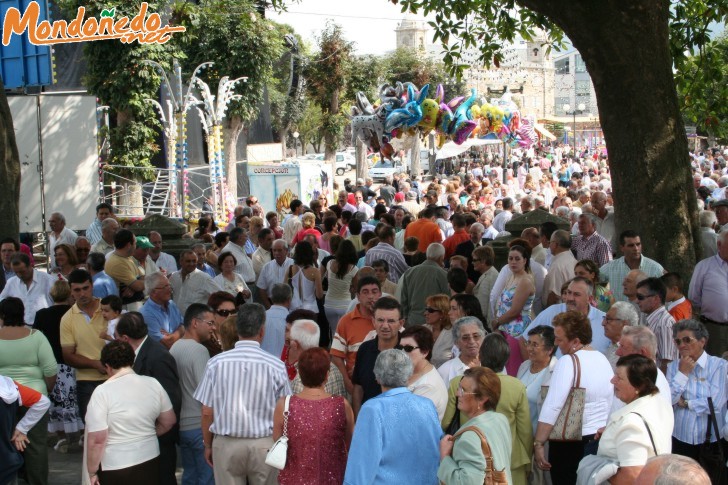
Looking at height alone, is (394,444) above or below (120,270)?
below

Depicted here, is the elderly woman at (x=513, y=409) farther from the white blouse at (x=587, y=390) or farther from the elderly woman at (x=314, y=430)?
the elderly woman at (x=314, y=430)

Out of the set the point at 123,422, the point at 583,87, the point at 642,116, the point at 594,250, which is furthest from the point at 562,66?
the point at 123,422

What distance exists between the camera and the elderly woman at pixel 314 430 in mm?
5395

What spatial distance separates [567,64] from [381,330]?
100255 mm

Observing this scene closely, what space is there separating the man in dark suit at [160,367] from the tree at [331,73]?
34429mm

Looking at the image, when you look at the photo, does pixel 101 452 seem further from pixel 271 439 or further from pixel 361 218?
pixel 361 218

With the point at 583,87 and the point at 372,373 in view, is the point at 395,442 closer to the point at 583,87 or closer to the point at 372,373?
the point at 372,373

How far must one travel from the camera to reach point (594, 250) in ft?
37.2

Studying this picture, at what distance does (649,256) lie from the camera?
32.5 feet

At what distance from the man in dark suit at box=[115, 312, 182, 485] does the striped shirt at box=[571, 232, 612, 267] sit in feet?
20.0

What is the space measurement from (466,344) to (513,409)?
2.39ft

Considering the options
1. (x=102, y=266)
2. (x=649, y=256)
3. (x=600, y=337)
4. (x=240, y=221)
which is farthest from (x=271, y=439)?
(x=240, y=221)

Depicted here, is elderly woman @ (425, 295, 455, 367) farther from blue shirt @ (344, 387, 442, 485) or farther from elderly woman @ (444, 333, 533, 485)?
blue shirt @ (344, 387, 442, 485)

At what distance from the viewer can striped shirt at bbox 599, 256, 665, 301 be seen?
9180mm
